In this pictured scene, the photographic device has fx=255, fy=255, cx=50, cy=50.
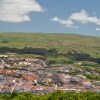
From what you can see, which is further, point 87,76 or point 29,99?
point 87,76

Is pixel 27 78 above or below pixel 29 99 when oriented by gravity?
below

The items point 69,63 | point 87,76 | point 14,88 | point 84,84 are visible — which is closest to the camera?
point 14,88

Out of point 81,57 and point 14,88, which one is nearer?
point 14,88

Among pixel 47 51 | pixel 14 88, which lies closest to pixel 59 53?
pixel 47 51

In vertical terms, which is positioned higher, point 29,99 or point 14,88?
point 29,99

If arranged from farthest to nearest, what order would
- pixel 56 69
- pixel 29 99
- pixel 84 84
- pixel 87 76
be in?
pixel 56 69
pixel 87 76
pixel 84 84
pixel 29 99

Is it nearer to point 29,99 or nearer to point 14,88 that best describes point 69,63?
point 14,88

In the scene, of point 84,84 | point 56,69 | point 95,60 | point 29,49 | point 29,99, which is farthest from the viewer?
point 29,49

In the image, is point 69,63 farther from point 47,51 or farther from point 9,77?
point 9,77

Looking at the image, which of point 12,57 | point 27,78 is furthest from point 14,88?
point 12,57
